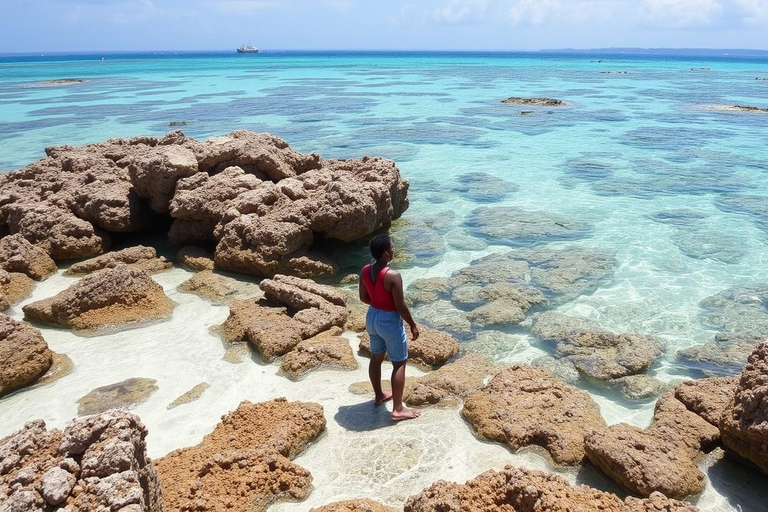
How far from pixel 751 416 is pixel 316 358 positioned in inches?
181

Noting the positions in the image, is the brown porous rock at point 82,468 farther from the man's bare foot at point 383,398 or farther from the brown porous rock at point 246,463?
the man's bare foot at point 383,398

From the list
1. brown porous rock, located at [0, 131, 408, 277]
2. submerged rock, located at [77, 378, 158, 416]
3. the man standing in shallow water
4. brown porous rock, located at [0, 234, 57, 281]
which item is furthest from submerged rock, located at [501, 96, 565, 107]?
submerged rock, located at [77, 378, 158, 416]

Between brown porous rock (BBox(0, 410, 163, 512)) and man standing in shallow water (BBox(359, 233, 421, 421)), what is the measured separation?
2.40m

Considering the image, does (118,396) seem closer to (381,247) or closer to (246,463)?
(246,463)

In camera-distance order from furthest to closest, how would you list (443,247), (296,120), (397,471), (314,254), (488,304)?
1. (296,120)
2. (443,247)
3. (314,254)
4. (488,304)
5. (397,471)

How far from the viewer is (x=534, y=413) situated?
566 centimetres

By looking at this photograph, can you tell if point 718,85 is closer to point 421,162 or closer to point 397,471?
point 421,162

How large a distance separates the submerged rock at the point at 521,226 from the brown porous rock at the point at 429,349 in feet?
16.4

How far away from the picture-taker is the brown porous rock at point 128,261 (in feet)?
32.7

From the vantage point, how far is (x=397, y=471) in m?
5.00

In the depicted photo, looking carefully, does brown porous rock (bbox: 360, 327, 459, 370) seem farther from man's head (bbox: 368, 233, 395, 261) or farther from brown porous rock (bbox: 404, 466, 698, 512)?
brown porous rock (bbox: 404, 466, 698, 512)

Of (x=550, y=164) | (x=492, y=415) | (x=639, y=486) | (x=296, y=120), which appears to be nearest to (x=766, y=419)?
(x=639, y=486)

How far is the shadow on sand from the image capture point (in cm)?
568

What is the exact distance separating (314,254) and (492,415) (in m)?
5.31
